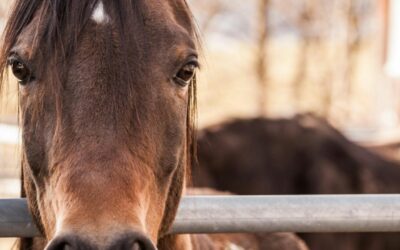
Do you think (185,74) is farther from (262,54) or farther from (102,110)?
(262,54)

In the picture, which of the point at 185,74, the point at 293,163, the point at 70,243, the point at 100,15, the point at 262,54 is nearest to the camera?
the point at 70,243

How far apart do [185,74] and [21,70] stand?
45 centimetres

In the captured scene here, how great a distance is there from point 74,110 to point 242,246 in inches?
61.6

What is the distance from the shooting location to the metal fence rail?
212 centimetres

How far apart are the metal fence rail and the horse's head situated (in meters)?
0.07

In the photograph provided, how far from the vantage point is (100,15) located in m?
1.99

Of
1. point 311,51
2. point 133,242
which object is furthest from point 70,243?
point 311,51

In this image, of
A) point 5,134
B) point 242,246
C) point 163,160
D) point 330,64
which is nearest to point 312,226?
point 163,160

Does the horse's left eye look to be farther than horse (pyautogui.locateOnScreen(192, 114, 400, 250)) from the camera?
No

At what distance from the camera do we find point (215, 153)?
6.14 m

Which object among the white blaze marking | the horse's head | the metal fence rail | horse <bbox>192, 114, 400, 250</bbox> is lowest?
horse <bbox>192, 114, 400, 250</bbox>

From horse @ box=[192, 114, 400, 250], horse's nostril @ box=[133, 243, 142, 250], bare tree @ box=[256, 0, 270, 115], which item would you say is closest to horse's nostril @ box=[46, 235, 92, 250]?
horse's nostril @ box=[133, 243, 142, 250]

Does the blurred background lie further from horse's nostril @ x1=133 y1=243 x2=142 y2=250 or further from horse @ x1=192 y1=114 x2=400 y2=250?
horse's nostril @ x1=133 y1=243 x2=142 y2=250

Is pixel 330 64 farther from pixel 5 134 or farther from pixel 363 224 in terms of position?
pixel 363 224
